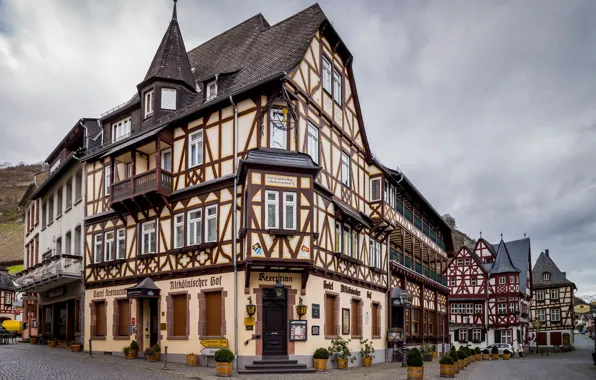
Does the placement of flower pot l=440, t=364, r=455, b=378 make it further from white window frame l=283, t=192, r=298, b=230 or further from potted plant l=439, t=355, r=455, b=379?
white window frame l=283, t=192, r=298, b=230

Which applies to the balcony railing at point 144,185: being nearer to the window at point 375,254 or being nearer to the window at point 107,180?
the window at point 107,180

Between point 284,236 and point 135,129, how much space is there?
1102cm

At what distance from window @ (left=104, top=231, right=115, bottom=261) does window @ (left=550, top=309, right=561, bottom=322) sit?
73.4m

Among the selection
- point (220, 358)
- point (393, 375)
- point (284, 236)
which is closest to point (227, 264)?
point (284, 236)

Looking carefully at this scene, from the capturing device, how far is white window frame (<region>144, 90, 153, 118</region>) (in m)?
28.8

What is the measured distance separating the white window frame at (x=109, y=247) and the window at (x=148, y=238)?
102 inches

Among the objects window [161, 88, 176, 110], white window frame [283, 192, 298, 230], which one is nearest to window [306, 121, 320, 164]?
white window frame [283, 192, 298, 230]

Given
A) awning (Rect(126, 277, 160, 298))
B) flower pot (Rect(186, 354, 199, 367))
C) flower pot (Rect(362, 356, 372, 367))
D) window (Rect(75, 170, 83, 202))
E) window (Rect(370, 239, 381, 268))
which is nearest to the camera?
flower pot (Rect(186, 354, 199, 367))

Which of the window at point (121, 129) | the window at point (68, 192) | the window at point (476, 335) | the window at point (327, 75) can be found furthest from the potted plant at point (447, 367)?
the window at point (476, 335)

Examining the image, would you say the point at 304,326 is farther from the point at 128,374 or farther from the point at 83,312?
the point at 83,312

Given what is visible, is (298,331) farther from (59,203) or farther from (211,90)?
(59,203)

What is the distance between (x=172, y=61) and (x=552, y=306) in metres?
75.7

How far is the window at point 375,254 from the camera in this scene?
1256 inches

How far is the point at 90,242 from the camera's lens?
3156cm
